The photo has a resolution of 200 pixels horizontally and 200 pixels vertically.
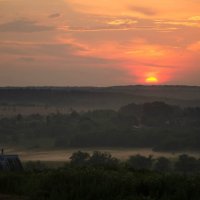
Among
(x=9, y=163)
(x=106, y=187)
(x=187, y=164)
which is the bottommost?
(x=187, y=164)

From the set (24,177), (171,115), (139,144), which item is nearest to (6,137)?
(139,144)

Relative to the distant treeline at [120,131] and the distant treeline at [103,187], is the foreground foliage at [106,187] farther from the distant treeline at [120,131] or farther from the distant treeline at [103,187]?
the distant treeline at [120,131]

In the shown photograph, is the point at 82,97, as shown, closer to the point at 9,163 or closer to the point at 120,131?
the point at 120,131

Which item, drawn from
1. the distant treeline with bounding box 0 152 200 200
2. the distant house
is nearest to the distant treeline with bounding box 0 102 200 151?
the distant house

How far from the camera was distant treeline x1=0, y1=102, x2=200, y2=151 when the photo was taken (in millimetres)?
81750

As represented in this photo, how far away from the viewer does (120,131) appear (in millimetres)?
86250

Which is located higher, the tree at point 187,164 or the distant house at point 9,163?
the distant house at point 9,163

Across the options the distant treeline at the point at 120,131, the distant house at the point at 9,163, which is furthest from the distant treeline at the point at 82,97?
the distant house at the point at 9,163

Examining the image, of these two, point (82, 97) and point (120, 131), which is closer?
point (120, 131)

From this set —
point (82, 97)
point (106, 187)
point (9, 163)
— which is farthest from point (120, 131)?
point (82, 97)

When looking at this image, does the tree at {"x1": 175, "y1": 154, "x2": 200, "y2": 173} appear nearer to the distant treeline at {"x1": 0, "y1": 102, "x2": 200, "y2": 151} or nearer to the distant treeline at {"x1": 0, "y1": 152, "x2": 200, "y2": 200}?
the distant treeline at {"x1": 0, "y1": 102, "x2": 200, "y2": 151}

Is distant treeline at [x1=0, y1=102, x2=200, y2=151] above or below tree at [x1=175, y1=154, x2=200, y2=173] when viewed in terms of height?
above

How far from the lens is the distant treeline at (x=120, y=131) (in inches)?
3219

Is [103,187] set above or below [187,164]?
above
